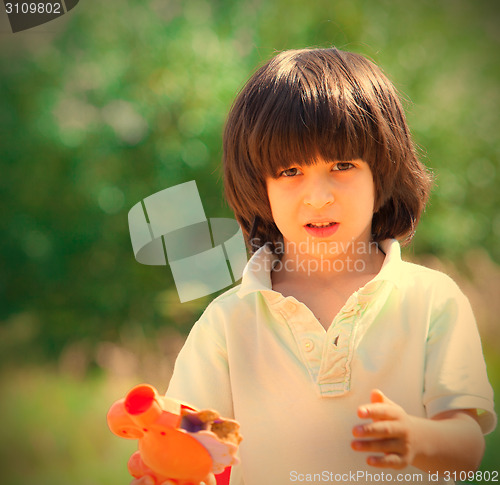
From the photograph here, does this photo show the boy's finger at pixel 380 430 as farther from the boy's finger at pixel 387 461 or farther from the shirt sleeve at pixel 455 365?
the shirt sleeve at pixel 455 365

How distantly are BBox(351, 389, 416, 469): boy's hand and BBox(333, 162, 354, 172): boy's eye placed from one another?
283mm

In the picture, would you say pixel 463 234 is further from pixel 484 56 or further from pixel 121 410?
pixel 121 410

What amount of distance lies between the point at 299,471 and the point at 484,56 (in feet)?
5.25

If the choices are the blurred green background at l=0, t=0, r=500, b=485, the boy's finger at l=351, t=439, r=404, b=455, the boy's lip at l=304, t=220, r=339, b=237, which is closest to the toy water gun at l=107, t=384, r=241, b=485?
the boy's finger at l=351, t=439, r=404, b=455

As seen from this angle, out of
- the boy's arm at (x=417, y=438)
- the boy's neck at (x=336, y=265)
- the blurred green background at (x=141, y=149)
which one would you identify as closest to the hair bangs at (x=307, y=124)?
the boy's neck at (x=336, y=265)

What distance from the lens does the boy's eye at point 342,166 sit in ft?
2.53

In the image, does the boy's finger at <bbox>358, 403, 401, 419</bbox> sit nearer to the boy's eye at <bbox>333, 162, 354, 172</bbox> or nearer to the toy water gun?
the toy water gun

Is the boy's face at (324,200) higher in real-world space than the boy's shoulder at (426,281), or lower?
higher

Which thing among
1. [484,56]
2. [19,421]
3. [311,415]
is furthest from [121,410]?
[484,56]

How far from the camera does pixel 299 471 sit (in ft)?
2.48

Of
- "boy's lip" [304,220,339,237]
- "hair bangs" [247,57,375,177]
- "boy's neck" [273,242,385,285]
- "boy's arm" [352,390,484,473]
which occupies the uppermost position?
"hair bangs" [247,57,375,177]

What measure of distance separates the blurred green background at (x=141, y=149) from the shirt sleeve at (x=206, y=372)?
3.51ft

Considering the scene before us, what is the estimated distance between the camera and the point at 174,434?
0.63m

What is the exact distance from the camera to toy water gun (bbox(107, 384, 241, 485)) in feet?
2.03
